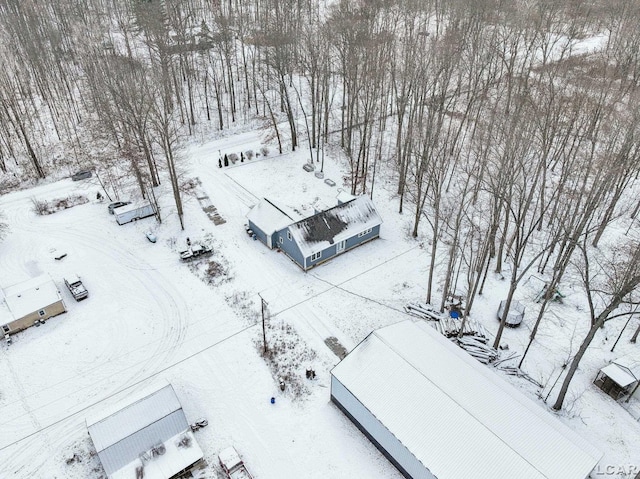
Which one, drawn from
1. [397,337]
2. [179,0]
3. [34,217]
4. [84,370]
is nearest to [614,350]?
[397,337]

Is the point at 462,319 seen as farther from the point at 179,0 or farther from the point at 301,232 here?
the point at 179,0

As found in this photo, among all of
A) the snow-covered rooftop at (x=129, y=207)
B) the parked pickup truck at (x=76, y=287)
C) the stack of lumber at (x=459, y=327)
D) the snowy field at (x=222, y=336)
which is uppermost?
the snow-covered rooftop at (x=129, y=207)

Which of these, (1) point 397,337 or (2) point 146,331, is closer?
(1) point 397,337

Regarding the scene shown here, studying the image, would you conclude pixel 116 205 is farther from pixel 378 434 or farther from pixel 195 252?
Result: pixel 378 434

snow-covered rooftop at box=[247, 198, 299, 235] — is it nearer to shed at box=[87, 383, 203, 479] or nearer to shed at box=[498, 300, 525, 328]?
shed at box=[87, 383, 203, 479]

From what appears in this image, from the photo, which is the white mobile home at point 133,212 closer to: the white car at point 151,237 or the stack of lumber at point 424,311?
the white car at point 151,237

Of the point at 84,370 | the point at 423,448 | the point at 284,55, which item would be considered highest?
the point at 284,55

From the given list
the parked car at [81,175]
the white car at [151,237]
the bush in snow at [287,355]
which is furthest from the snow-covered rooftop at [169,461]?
the parked car at [81,175]
